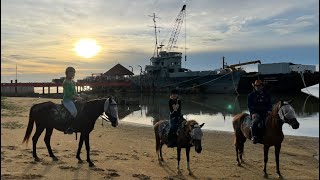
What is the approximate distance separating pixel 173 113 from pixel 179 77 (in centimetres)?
7812

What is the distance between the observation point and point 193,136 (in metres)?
10.1

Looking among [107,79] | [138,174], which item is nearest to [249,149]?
[138,174]

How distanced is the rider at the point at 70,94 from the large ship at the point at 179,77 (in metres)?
70.8

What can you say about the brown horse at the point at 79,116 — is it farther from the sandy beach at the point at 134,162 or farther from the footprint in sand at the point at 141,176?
the footprint in sand at the point at 141,176

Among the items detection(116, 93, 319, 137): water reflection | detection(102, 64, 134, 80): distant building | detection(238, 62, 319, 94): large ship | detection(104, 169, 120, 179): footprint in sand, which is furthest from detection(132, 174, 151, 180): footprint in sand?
detection(102, 64, 134, 80): distant building

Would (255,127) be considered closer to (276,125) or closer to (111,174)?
(276,125)

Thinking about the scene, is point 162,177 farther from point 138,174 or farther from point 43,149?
point 43,149

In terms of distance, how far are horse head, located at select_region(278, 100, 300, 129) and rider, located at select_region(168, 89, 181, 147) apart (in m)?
3.08

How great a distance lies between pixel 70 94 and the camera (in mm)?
11227

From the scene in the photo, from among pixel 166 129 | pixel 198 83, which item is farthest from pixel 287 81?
pixel 166 129

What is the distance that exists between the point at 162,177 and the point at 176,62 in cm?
8459

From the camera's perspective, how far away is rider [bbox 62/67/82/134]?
1121 centimetres

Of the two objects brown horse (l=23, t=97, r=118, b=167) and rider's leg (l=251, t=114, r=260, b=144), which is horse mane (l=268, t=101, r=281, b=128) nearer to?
rider's leg (l=251, t=114, r=260, b=144)

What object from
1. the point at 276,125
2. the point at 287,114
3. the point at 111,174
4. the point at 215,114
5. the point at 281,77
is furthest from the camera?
the point at 281,77
